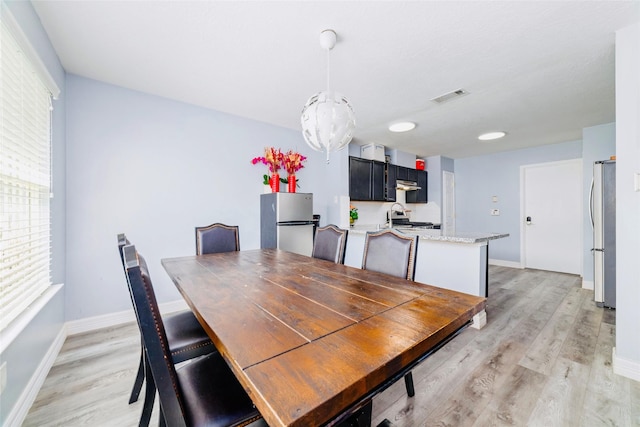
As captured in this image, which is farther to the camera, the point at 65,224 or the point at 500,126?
the point at 500,126

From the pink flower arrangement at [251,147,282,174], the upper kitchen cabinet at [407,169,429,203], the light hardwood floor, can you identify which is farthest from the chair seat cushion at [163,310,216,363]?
the upper kitchen cabinet at [407,169,429,203]

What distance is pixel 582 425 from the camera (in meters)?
1.41

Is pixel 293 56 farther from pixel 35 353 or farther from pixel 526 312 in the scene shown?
pixel 526 312

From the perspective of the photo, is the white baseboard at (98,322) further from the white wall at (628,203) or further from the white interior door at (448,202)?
the white interior door at (448,202)

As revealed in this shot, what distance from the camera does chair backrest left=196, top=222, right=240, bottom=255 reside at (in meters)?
2.62

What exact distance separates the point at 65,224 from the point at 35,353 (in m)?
1.23

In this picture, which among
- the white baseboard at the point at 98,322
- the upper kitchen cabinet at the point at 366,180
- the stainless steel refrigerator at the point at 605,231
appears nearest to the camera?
the white baseboard at the point at 98,322

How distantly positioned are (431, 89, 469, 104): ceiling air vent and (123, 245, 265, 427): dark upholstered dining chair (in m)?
3.17

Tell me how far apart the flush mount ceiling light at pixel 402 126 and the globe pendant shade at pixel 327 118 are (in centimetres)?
208

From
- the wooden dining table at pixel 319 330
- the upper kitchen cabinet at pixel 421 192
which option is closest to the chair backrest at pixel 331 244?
the wooden dining table at pixel 319 330

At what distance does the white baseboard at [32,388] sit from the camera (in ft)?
4.50

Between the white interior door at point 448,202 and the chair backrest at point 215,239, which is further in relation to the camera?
the white interior door at point 448,202

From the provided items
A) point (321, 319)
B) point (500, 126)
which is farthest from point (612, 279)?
point (321, 319)

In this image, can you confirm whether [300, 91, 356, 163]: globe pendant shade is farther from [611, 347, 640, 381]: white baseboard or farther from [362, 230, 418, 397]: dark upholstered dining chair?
[611, 347, 640, 381]: white baseboard
